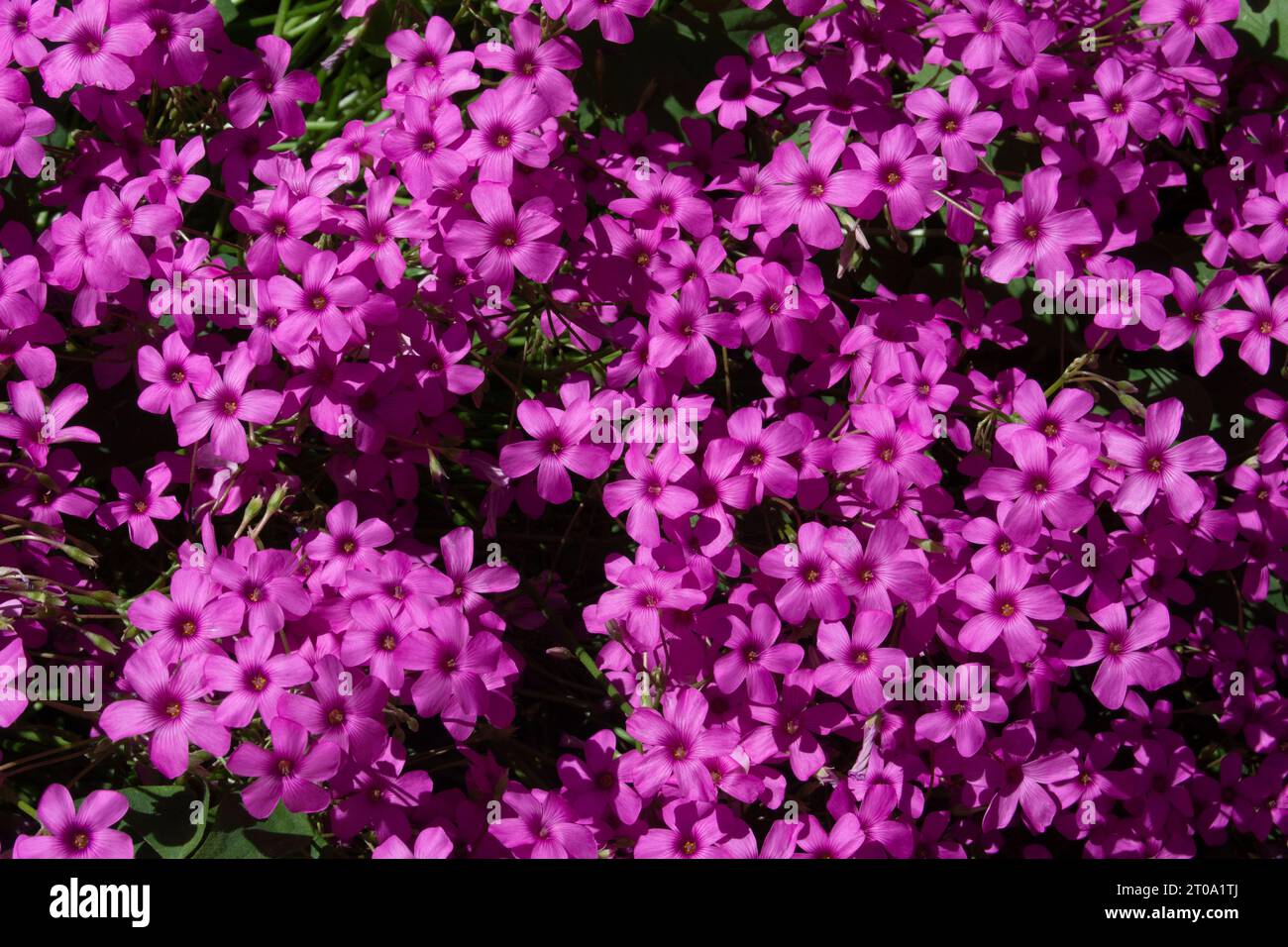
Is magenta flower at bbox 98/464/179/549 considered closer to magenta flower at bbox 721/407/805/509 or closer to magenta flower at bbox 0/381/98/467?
magenta flower at bbox 0/381/98/467

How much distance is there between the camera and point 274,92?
1.54 m

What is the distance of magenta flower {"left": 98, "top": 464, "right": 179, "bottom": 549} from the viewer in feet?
4.96

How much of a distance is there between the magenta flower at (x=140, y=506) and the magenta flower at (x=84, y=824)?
1.16 feet

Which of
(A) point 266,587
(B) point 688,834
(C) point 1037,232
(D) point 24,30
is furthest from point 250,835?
(C) point 1037,232

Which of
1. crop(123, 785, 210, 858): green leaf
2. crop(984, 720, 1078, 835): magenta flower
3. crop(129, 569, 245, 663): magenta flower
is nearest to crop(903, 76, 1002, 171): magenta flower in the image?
crop(984, 720, 1078, 835): magenta flower

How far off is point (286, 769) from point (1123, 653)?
1156 millimetres

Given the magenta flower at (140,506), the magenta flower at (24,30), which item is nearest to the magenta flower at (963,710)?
the magenta flower at (140,506)

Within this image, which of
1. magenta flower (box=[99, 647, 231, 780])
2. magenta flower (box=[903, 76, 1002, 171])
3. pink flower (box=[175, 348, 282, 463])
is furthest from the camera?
magenta flower (box=[903, 76, 1002, 171])

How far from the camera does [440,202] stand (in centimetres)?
141

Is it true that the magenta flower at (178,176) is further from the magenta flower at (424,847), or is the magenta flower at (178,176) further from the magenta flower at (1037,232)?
the magenta flower at (1037,232)

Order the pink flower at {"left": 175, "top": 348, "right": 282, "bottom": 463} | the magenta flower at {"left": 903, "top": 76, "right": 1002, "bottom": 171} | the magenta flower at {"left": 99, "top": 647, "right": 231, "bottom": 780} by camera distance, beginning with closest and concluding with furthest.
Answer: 1. the magenta flower at {"left": 99, "top": 647, "right": 231, "bottom": 780}
2. the pink flower at {"left": 175, "top": 348, "right": 282, "bottom": 463}
3. the magenta flower at {"left": 903, "top": 76, "right": 1002, "bottom": 171}

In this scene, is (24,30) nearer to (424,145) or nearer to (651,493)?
(424,145)
